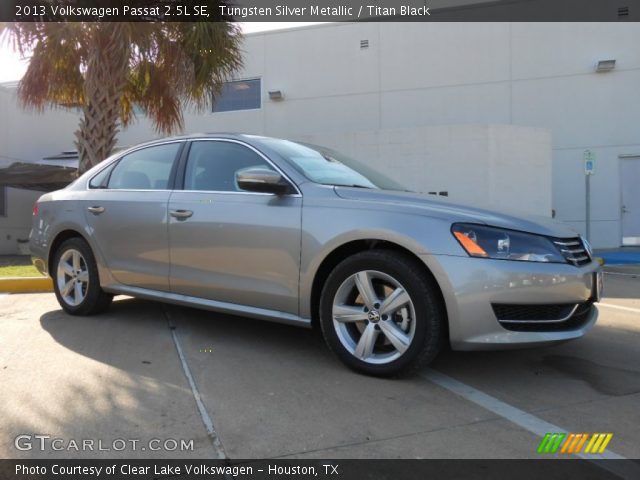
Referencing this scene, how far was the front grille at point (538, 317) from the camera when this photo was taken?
3.09 meters

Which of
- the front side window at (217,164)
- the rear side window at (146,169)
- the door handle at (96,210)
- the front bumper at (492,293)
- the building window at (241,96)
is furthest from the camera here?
the building window at (241,96)

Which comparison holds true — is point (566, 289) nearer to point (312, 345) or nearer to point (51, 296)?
point (312, 345)

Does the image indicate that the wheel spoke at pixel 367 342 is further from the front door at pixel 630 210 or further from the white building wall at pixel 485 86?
the front door at pixel 630 210

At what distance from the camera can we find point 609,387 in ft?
11.0

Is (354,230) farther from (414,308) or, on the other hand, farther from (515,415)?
(515,415)

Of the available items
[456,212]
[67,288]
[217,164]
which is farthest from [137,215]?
[456,212]

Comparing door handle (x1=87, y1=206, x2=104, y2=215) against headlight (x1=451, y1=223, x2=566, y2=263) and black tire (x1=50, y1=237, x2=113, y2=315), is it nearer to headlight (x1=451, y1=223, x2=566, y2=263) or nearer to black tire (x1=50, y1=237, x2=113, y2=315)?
black tire (x1=50, y1=237, x2=113, y2=315)

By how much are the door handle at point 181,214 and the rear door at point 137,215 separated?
0.11 meters

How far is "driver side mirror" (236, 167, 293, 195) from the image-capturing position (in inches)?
142

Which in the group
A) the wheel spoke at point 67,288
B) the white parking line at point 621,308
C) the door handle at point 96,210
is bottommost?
the white parking line at point 621,308

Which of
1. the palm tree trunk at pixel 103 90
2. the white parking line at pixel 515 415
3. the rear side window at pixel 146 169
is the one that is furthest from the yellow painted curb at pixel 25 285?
the white parking line at pixel 515 415

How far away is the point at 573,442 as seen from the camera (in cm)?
257

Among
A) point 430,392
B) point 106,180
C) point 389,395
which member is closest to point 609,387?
point 430,392
